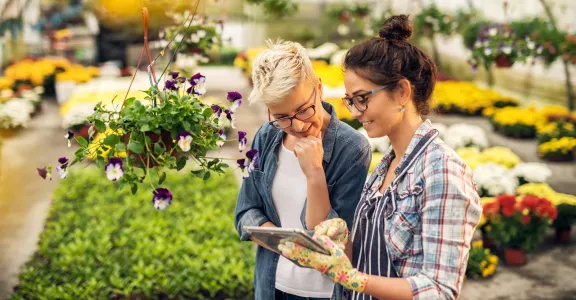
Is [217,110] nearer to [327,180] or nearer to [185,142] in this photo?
[185,142]

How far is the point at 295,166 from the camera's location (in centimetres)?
215

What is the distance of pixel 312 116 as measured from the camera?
6.50 ft

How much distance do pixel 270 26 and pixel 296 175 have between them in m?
16.4

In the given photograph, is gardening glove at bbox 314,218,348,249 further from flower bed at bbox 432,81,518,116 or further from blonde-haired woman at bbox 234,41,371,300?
flower bed at bbox 432,81,518,116

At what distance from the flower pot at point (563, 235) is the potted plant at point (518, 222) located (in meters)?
0.49

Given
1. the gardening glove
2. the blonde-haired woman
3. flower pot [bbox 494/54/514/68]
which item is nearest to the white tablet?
the gardening glove

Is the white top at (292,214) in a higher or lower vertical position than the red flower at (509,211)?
higher

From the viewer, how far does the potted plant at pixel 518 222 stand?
15.8 ft

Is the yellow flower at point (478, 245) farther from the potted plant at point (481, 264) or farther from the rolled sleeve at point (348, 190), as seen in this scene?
the rolled sleeve at point (348, 190)

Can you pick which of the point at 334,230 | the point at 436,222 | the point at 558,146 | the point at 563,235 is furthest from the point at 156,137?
the point at 558,146

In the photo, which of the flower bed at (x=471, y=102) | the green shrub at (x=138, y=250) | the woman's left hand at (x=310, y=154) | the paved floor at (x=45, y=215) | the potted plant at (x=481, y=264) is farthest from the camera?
the flower bed at (x=471, y=102)

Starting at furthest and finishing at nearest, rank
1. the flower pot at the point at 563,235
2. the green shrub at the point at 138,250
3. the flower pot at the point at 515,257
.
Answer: the flower pot at the point at 563,235
the flower pot at the point at 515,257
the green shrub at the point at 138,250

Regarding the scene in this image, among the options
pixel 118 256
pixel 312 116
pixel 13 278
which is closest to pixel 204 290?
pixel 118 256

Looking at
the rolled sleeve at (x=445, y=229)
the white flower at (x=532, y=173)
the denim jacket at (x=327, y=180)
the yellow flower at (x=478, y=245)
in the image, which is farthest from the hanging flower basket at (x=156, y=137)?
the white flower at (x=532, y=173)
